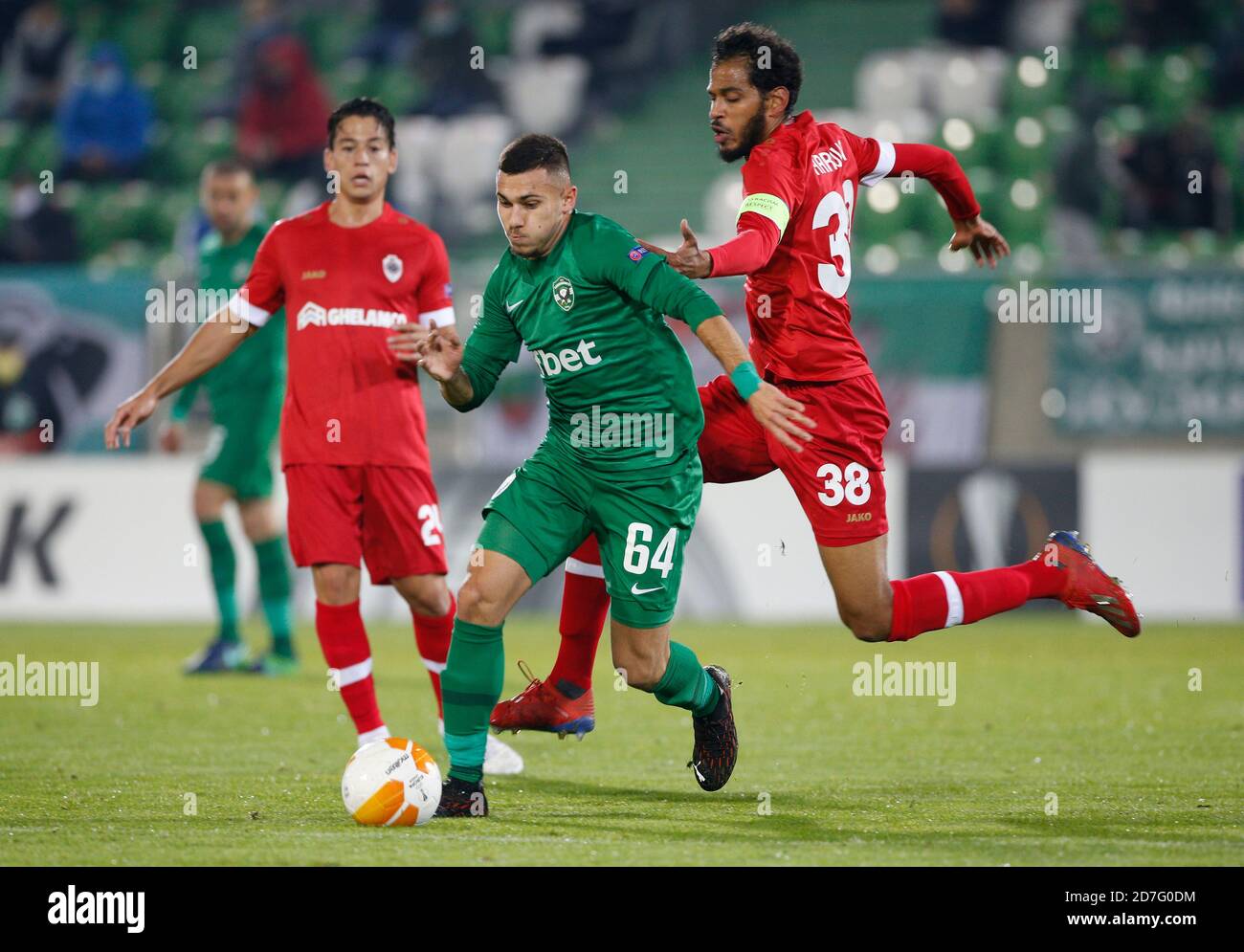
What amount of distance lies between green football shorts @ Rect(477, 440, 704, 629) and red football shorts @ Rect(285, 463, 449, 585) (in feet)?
2.75

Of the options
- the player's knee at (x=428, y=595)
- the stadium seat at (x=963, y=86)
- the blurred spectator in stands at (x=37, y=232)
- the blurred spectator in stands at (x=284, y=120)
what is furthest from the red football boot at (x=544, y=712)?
the stadium seat at (x=963, y=86)

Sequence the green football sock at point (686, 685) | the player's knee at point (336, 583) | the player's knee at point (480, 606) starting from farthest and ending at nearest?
1. the player's knee at point (336, 583)
2. the green football sock at point (686, 685)
3. the player's knee at point (480, 606)

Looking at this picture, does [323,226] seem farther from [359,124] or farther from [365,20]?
[365,20]

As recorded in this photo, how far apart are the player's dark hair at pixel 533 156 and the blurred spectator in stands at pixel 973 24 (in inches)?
511

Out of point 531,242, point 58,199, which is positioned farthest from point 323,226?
point 58,199

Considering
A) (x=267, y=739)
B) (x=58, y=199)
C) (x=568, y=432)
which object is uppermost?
(x=58, y=199)

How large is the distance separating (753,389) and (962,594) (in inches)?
61.9

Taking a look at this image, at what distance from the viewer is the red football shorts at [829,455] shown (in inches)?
229

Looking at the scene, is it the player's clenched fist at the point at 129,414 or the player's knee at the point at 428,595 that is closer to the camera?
the player's clenched fist at the point at 129,414

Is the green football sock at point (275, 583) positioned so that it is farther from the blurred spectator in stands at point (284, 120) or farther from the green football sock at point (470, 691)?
the blurred spectator in stands at point (284, 120)

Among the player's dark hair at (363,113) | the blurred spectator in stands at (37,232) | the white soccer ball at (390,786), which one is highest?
the blurred spectator in stands at (37,232)

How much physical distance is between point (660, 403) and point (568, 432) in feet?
1.02

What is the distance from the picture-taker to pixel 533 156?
203 inches

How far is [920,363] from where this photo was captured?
41.8ft
